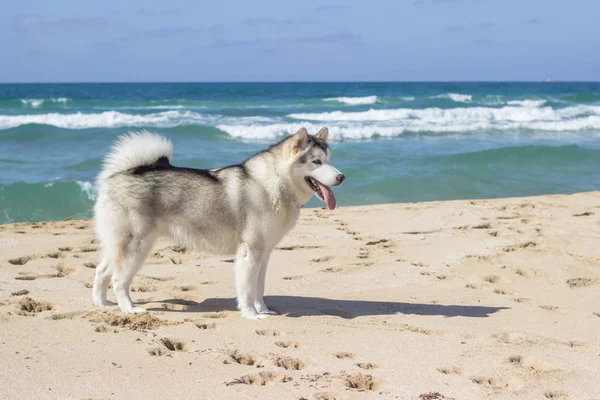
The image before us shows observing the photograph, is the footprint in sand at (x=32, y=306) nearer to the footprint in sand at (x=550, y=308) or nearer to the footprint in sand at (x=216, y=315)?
the footprint in sand at (x=216, y=315)

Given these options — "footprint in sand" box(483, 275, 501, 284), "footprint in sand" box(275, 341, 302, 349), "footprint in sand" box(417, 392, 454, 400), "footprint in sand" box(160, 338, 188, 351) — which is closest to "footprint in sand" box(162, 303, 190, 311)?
"footprint in sand" box(160, 338, 188, 351)

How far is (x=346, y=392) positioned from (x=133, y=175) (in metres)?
2.43

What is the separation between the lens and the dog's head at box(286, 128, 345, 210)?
490cm

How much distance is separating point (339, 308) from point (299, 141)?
4.87ft

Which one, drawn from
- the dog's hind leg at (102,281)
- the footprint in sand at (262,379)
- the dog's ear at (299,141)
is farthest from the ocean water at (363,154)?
the footprint in sand at (262,379)

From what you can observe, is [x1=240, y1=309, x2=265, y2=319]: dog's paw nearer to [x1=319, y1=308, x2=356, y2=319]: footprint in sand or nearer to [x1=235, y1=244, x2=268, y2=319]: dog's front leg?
[x1=235, y1=244, x2=268, y2=319]: dog's front leg

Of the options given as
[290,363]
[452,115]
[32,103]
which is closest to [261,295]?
[290,363]

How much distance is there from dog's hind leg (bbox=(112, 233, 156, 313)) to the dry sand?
0.17m

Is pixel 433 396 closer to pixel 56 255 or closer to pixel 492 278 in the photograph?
pixel 492 278

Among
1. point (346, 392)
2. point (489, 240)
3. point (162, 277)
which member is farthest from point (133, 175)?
point (489, 240)

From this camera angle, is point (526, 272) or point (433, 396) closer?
point (433, 396)

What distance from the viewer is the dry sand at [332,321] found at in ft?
12.4

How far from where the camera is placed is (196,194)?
16.5ft

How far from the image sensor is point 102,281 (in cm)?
518
